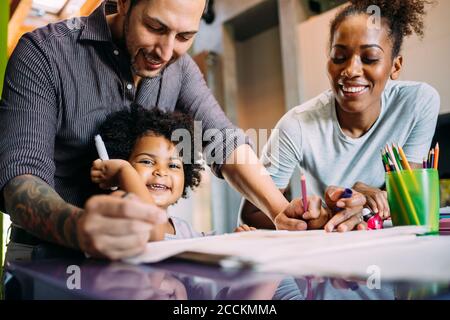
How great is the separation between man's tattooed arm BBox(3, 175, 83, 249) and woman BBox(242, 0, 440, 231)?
51 cm

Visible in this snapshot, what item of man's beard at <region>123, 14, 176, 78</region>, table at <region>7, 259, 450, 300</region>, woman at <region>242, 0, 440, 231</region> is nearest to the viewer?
table at <region>7, 259, 450, 300</region>

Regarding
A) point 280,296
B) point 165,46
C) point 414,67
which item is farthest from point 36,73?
point 414,67

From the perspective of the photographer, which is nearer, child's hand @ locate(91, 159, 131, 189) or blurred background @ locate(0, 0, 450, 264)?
child's hand @ locate(91, 159, 131, 189)

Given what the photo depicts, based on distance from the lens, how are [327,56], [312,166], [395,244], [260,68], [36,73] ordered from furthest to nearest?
[260,68]
[327,56]
[312,166]
[36,73]
[395,244]

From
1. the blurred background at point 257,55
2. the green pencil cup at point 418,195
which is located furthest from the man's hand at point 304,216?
the blurred background at point 257,55

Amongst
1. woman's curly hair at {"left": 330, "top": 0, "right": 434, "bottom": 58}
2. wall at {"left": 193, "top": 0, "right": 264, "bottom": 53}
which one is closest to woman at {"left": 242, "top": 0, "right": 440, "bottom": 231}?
woman's curly hair at {"left": 330, "top": 0, "right": 434, "bottom": 58}

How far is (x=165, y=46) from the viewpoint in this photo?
70 centimetres

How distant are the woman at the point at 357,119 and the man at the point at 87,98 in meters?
0.19

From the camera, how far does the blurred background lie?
38.4 inches

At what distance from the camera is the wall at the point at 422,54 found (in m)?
1.06

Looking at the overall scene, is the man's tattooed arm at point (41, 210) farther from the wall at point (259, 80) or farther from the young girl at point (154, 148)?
the wall at point (259, 80)

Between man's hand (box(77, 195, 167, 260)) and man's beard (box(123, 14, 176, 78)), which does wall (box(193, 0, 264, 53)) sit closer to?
man's beard (box(123, 14, 176, 78))
